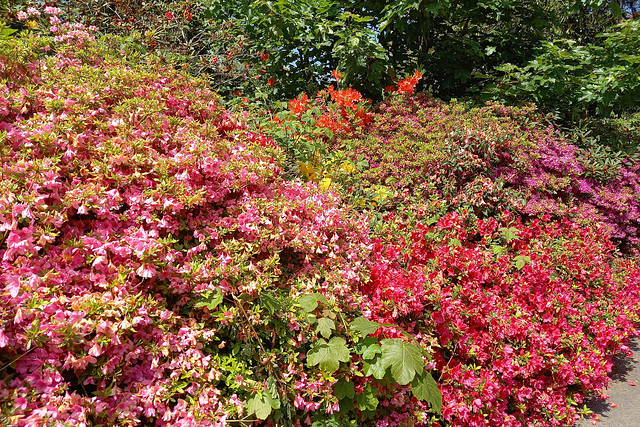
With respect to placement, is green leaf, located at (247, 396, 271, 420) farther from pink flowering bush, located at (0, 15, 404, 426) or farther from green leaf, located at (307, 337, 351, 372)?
green leaf, located at (307, 337, 351, 372)

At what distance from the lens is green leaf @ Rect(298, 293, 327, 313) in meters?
1.75

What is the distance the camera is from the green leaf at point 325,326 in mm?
1733

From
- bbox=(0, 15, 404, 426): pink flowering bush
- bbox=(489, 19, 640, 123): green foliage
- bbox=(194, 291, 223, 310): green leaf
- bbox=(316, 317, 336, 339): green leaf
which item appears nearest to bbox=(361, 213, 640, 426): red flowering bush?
bbox=(316, 317, 336, 339): green leaf

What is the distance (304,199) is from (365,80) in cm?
344

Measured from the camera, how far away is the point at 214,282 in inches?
67.6

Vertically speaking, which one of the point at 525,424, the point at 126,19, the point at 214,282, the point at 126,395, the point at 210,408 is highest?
the point at 126,19

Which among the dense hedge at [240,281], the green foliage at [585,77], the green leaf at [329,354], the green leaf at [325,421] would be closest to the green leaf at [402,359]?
the dense hedge at [240,281]

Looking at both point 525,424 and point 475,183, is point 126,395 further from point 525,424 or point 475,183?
point 475,183

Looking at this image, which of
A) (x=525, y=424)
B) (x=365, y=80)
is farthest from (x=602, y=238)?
(x=365, y=80)

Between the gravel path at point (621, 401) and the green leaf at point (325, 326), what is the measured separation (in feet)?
7.74

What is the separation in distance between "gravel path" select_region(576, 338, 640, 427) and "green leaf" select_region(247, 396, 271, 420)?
2591 millimetres

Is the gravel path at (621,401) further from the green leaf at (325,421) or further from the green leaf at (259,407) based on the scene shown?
the green leaf at (259,407)

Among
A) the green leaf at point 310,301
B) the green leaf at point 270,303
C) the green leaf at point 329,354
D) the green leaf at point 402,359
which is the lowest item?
the green leaf at point 329,354

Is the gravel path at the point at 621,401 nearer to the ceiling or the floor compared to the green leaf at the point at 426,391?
nearer to the floor
